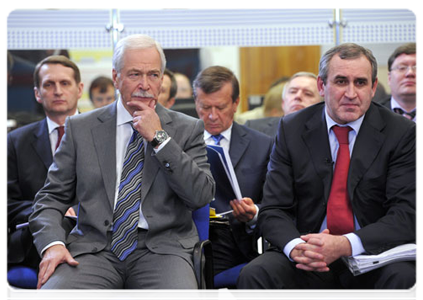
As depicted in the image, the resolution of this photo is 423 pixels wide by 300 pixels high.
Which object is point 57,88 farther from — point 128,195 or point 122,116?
point 128,195

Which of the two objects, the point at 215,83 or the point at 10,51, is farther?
the point at 10,51

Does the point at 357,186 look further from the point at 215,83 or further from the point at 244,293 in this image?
the point at 215,83

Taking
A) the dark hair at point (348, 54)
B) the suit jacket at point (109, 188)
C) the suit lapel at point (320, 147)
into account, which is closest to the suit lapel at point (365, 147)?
the suit lapel at point (320, 147)

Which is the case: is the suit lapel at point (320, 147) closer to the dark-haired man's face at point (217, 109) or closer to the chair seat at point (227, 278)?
the chair seat at point (227, 278)

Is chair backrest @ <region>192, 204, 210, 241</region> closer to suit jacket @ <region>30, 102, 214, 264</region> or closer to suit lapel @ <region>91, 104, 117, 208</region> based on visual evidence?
suit jacket @ <region>30, 102, 214, 264</region>

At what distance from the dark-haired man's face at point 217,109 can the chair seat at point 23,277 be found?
1.40 meters

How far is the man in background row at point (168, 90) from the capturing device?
Answer: 15.4 ft

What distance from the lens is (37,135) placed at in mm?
3842

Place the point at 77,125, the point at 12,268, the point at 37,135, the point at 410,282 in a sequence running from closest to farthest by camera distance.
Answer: the point at 410,282, the point at 77,125, the point at 12,268, the point at 37,135

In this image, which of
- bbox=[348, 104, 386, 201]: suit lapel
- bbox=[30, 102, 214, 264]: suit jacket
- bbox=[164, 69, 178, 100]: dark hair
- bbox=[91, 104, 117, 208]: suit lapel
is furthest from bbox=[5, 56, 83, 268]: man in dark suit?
bbox=[348, 104, 386, 201]: suit lapel

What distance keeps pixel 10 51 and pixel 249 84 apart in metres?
2.32

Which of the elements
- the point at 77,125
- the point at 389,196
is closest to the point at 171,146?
the point at 77,125

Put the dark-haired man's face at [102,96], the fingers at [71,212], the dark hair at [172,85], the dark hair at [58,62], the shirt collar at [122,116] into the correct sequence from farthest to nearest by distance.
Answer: the dark-haired man's face at [102,96] → the dark hair at [172,85] → the dark hair at [58,62] → the fingers at [71,212] → the shirt collar at [122,116]
